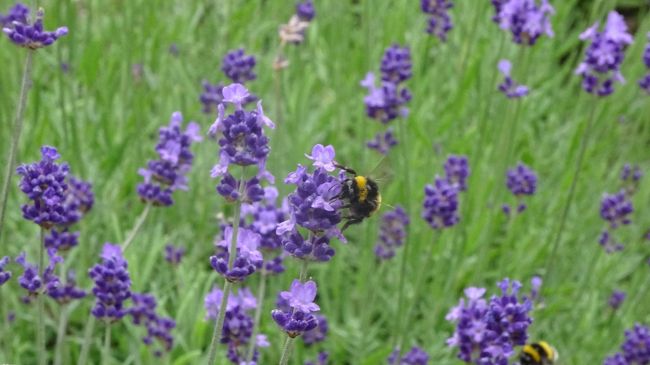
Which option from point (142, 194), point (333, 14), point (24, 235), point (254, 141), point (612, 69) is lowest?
point (254, 141)

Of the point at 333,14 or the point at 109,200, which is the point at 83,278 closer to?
the point at 109,200

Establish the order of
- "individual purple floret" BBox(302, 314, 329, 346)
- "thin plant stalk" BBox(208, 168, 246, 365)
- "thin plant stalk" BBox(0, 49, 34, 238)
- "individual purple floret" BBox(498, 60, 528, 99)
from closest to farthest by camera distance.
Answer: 1. "thin plant stalk" BBox(208, 168, 246, 365)
2. "thin plant stalk" BBox(0, 49, 34, 238)
3. "individual purple floret" BBox(302, 314, 329, 346)
4. "individual purple floret" BBox(498, 60, 528, 99)

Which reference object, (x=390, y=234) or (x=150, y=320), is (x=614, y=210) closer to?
(x=390, y=234)

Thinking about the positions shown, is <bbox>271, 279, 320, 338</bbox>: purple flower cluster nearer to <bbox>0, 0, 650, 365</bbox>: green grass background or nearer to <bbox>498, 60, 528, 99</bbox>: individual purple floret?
<bbox>0, 0, 650, 365</bbox>: green grass background

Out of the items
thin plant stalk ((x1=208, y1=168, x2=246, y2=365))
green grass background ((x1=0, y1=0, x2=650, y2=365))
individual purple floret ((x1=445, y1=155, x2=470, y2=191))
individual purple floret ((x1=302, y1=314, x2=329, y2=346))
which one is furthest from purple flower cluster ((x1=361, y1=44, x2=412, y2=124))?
thin plant stalk ((x1=208, y1=168, x2=246, y2=365))

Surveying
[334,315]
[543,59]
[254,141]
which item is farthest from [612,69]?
[543,59]

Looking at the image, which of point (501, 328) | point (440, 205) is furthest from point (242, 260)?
point (440, 205)
